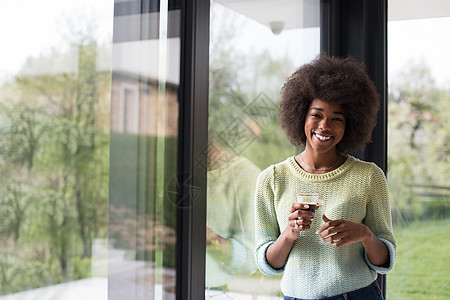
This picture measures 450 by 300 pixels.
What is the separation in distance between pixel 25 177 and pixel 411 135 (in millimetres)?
2248

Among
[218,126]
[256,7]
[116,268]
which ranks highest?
[256,7]

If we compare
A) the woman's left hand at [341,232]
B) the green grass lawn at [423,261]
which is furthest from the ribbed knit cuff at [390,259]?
the green grass lawn at [423,261]

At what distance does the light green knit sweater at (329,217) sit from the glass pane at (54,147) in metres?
0.63

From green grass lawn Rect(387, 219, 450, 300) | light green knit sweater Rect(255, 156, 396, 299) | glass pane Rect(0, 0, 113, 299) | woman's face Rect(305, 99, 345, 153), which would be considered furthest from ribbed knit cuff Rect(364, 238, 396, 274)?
green grass lawn Rect(387, 219, 450, 300)

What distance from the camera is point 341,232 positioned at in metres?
1.71

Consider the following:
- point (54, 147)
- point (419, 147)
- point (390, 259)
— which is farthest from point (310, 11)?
point (54, 147)

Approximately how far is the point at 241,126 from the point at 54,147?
3.48 ft

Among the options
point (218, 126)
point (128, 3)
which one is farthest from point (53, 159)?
point (218, 126)

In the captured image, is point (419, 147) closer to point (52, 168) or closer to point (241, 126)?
point (241, 126)

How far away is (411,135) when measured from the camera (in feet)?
9.67

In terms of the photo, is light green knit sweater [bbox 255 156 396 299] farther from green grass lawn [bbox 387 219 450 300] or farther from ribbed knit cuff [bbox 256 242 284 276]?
green grass lawn [bbox 387 219 450 300]

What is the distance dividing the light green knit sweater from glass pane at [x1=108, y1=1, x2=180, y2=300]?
1.15ft

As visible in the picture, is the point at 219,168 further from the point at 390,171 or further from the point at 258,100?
the point at 390,171

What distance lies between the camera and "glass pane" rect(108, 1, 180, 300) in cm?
160
